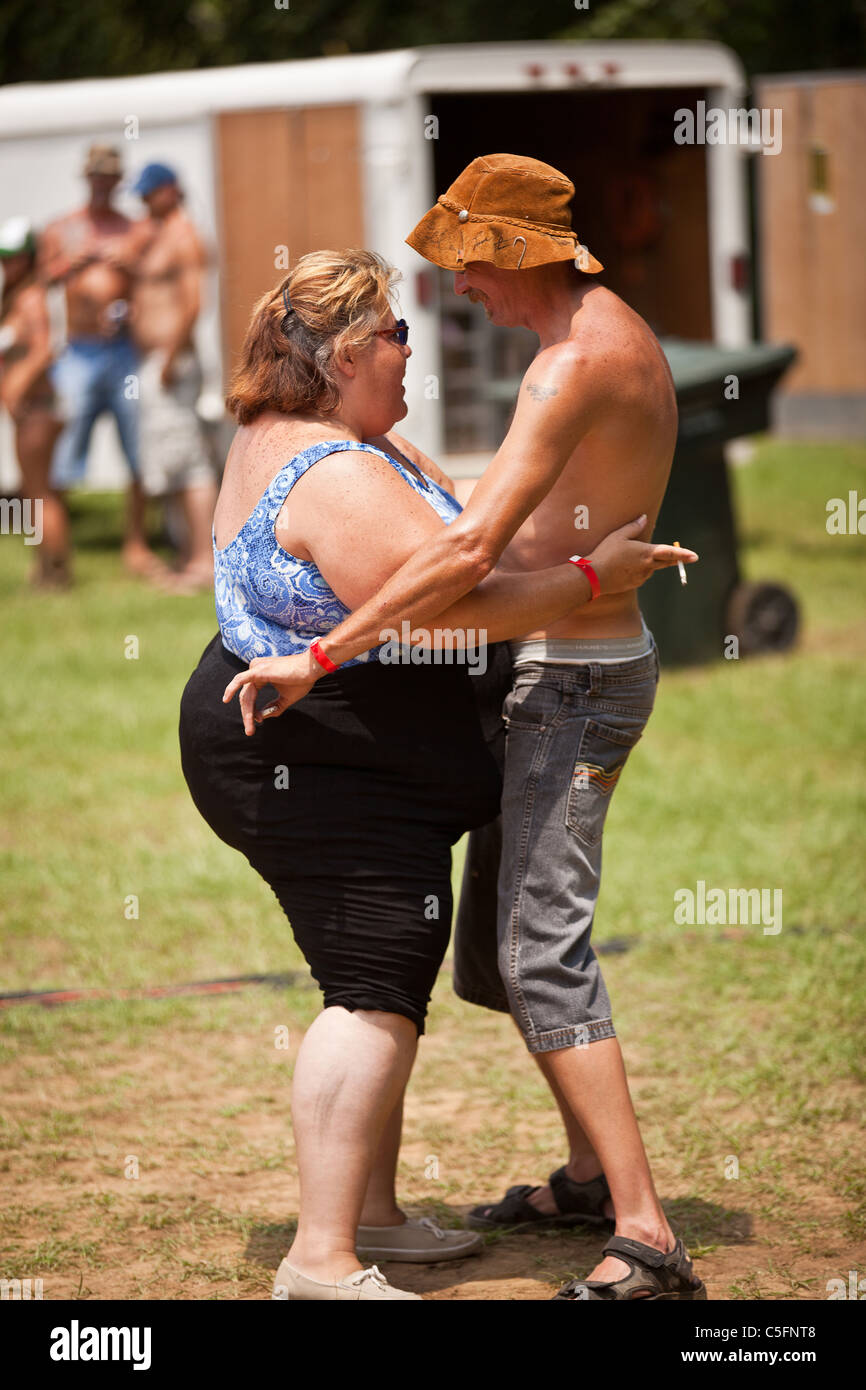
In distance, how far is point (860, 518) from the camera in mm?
12148

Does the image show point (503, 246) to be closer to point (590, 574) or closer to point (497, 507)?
point (497, 507)

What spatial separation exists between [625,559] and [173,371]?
8530 millimetres

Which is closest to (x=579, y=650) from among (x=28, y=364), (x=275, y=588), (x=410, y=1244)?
(x=275, y=588)

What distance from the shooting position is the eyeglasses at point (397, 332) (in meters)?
3.00

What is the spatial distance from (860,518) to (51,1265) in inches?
395

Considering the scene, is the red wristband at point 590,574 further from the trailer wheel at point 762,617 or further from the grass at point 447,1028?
the trailer wheel at point 762,617

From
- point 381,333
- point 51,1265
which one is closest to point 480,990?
point 51,1265

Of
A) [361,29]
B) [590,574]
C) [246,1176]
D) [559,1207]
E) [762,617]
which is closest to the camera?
[590,574]

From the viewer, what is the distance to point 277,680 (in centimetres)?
283

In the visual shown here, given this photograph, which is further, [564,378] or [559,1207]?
[559,1207]

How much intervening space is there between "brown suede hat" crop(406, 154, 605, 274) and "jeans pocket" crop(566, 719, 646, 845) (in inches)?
35.2

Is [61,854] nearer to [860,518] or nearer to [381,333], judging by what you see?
[381,333]

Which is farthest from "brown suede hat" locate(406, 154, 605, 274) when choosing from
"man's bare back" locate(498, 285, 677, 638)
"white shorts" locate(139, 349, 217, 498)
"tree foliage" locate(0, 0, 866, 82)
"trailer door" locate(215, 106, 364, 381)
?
"tree foliage" locate(0, 0, 866, 82)

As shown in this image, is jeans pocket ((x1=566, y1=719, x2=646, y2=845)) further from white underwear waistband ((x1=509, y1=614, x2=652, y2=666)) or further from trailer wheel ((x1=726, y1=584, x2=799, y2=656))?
trailer wheel ((x1=726, y1=584, x2=799, y2=656))
